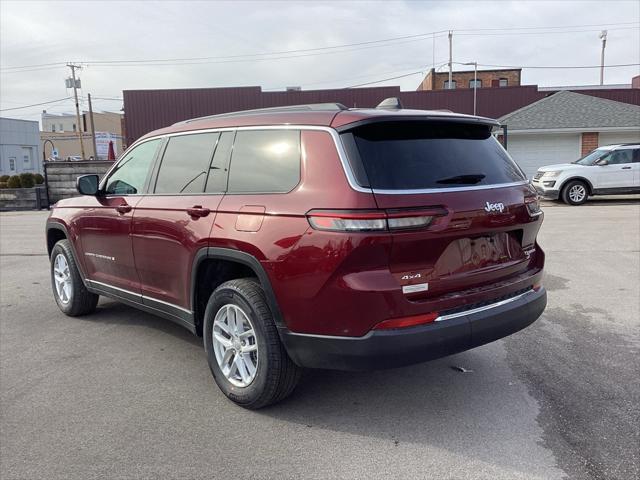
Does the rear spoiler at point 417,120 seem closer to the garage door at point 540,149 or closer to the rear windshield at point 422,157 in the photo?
the rear windshield at point 422,157

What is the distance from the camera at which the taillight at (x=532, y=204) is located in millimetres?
3664

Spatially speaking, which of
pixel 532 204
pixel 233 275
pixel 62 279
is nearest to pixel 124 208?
pixel 233 275

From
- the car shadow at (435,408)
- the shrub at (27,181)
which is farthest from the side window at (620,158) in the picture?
the shrub at (27,181)

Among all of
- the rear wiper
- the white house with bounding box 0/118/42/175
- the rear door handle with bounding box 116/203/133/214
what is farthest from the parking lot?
the white house with bounding box 0/118/42/175

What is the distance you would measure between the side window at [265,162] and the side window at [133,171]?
1.23 m

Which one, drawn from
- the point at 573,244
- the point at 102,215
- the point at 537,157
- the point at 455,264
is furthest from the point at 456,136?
the point at 537,157

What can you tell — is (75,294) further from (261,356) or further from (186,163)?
(261,356)

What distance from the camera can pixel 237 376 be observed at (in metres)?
3.73

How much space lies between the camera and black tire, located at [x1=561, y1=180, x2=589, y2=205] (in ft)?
55.9

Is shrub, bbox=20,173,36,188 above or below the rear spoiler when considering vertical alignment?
below

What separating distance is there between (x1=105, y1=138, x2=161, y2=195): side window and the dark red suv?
1.56 ft

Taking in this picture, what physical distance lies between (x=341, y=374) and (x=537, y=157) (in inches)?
882

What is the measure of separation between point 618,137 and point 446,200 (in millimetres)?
24172

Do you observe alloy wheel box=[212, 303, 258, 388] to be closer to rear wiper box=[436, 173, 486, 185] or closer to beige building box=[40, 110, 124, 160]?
rear wiper box=[436, 173, 486, 185]
